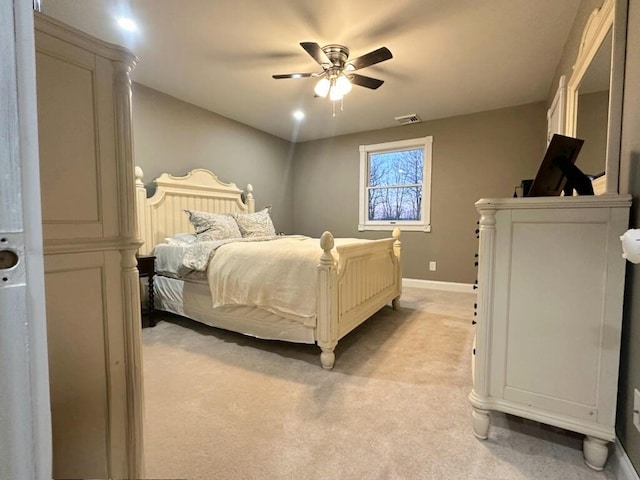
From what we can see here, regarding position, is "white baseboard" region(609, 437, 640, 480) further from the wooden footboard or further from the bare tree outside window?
the bare tree outside window

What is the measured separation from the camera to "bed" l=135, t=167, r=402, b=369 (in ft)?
6.44

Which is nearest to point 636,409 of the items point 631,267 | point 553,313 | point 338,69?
point 553,313

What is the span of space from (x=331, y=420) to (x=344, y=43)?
2.66 metres

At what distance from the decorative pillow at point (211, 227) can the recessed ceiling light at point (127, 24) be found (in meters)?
1.58

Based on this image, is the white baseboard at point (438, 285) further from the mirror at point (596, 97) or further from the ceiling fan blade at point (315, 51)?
the ceiling fan blade at point (315, 51)

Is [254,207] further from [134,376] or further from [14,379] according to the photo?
[14,379]

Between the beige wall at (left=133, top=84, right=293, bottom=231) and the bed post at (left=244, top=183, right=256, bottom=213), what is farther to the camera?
the bed post at (left=244, top=183, right=256, bottom=213)

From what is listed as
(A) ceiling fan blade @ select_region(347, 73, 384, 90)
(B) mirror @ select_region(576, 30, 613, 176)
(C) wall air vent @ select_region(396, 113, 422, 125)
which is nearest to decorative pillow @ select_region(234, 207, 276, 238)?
(A) ceiling fan blade @ select_region(347, 73, 384, 90)

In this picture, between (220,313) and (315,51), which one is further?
(220,313)

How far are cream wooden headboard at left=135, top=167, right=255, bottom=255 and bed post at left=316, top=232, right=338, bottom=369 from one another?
1.92m

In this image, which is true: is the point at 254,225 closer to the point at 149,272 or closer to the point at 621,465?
the point at 149,272

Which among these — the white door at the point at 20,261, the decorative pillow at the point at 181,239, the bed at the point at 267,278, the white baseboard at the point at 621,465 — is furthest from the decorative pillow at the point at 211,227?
the white baseboard at the point at 621,465

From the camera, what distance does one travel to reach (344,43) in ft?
7.99

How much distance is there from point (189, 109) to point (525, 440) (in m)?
4.11
